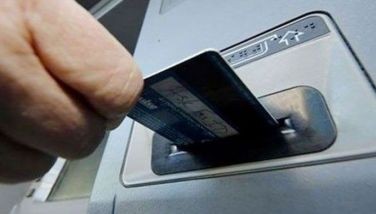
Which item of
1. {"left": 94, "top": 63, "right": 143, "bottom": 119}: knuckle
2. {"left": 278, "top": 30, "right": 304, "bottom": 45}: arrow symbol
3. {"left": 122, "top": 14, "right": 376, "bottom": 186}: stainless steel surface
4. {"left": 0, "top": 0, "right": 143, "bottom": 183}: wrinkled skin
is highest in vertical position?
{"left": 0, "top": 0, "right": 143, "bottom": 183}: wrinkled skin

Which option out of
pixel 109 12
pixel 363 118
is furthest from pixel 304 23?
pixel 109 12

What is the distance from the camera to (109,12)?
1123 mm

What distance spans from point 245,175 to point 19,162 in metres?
0.22

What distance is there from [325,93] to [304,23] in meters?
0.13

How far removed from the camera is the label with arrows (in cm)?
43

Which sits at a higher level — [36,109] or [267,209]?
[36,109]

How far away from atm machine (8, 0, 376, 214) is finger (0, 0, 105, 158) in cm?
20

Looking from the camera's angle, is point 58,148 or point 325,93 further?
point 325,93

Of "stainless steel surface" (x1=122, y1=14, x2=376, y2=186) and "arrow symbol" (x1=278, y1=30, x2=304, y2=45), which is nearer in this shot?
"stainless steel surface" (x1=122, y1=14, x2=376, y2=186)

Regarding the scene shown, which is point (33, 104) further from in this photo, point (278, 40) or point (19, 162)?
point (278, 40)

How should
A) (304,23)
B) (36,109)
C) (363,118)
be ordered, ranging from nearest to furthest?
(36,109), (363,118), (304,23)

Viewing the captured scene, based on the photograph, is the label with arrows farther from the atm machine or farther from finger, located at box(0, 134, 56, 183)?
finger, located at box(0, 134, 56, 183)

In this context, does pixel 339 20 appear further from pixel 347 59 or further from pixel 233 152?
pixel 233 152

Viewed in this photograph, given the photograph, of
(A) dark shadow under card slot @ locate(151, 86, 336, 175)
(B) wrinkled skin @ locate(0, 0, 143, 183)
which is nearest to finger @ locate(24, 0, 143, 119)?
(B) wrinkled skin @ locate(0, 0, 143, 183)
